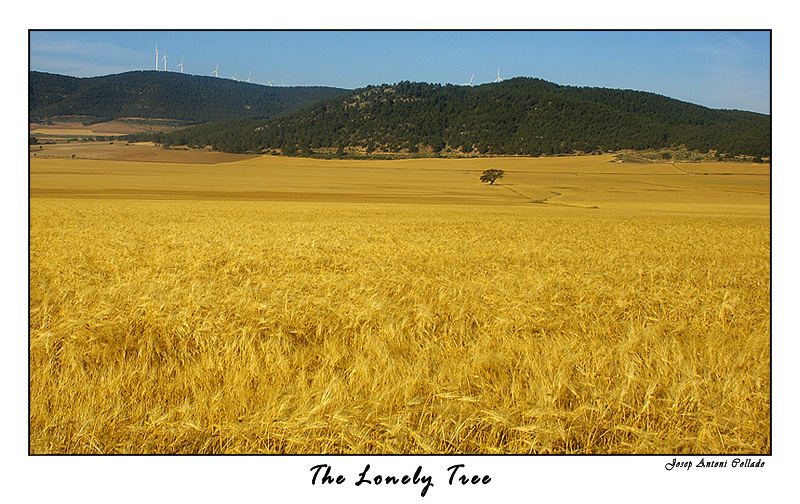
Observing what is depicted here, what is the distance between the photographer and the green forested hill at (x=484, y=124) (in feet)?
431

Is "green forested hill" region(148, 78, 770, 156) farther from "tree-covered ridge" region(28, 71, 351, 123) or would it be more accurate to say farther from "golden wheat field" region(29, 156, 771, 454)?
"golden wheat field" region(29, 156, 771, 454)

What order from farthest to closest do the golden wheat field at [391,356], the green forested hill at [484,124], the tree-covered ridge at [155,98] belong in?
the green forested hill at [484,124] → the tree-covered ridge at [155,98] → the golden wheat field at [391,356]

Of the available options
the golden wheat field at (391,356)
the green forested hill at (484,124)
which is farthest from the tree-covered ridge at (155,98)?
the golden wheat field at (391,356)

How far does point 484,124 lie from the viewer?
152 metres

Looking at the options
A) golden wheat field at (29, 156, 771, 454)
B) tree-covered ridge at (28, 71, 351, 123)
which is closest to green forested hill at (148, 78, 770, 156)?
tree-covered ridge at (28, 71, 351, 123)

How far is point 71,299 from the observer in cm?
695

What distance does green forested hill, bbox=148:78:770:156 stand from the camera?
431ft

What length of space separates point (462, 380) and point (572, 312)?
2.61m

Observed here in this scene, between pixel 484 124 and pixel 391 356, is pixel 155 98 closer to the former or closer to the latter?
pixel 484 124

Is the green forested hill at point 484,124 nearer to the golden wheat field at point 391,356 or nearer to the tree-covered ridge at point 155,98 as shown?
the tree-covered ridge at point 155,98

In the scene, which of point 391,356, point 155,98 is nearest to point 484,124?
point 155,98
